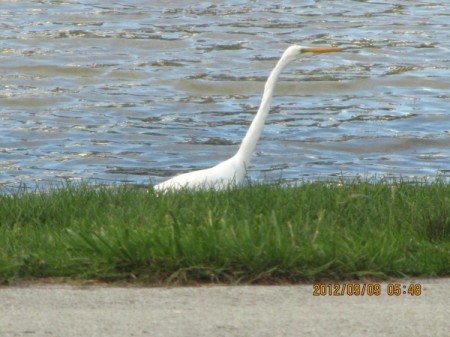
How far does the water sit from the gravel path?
521 centimetres

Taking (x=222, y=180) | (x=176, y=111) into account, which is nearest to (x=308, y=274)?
(x=222, y=180)

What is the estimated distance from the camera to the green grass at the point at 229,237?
597 cm

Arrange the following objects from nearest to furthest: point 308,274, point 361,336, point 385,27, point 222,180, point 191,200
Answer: point 361,336, point 308,274, point 191,200, point 222,180, point 385,27

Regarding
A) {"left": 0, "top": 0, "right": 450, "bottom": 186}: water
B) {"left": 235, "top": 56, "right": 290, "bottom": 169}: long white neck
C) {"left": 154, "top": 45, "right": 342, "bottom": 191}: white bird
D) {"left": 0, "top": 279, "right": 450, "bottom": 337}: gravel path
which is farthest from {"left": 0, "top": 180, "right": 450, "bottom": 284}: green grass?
{"left": 0, "top": 0, "right": 450, "bottom": 186}: water

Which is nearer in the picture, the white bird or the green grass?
the green grass

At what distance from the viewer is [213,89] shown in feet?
63.5

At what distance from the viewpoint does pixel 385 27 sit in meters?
24.4

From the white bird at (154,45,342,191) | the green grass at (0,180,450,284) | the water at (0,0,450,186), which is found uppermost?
the green grass at (0,180,450,284)

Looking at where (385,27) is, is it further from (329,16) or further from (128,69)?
(128,69)

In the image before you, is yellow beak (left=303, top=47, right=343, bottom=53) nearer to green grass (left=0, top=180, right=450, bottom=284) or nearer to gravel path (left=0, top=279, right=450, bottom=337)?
green grass (left=0, top=180, right=450, bottom=284)

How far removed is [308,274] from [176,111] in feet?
39.9

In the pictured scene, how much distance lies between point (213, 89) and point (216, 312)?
14.2 meters

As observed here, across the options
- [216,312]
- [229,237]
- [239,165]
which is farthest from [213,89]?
[216,312]

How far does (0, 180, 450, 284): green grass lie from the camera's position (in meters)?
5.97
